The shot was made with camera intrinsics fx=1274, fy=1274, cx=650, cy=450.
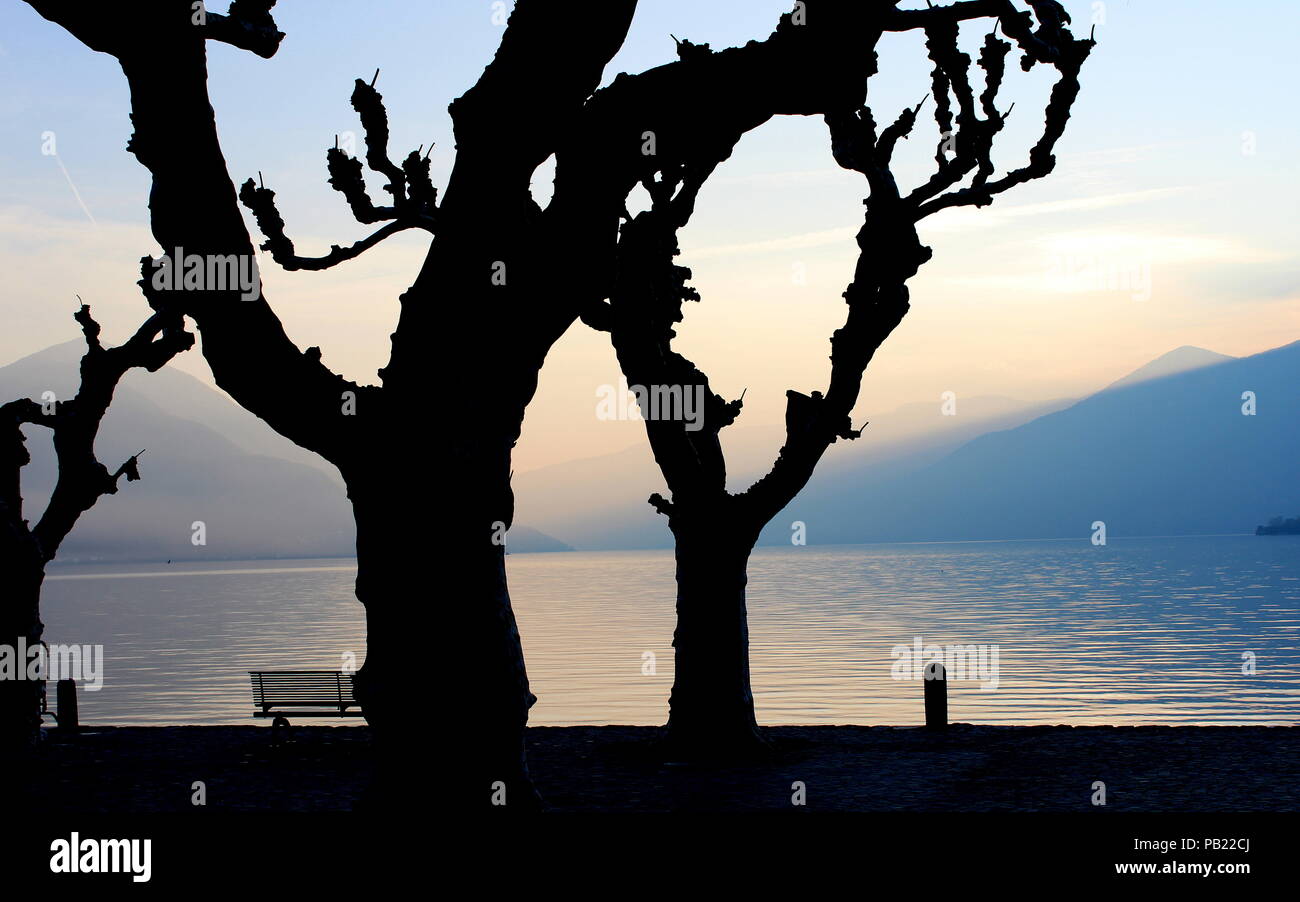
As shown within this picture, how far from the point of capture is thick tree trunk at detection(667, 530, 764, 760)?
16.9 metres

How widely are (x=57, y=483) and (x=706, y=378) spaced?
34.7 feet

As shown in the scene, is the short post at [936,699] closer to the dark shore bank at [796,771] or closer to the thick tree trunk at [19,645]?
the dark shore bank at [796,771]

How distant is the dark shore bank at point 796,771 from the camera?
43.8ft

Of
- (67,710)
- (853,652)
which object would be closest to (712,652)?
(67,710)

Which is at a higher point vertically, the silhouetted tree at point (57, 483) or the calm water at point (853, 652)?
the silhouetted tree at point (57, 483)

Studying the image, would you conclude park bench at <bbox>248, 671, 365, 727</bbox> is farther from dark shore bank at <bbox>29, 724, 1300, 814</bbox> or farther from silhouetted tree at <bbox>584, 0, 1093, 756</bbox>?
silhouetted tree at <bbox>584, 0, 1093, 756</bbox>

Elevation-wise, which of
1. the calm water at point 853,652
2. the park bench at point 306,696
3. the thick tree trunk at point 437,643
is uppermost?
the thick tree trunk at point 437,643

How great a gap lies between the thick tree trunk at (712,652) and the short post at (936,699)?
4.14 meters

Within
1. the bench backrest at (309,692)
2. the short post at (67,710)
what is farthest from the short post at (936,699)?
the short post at (67,710)

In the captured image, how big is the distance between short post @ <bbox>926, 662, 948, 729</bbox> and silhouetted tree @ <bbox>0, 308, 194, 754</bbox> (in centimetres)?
1302

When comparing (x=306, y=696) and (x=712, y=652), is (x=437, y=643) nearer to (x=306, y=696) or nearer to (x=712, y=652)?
(x=712, y=652)

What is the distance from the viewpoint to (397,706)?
27.9 ft

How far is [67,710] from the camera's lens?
72.7 feet
